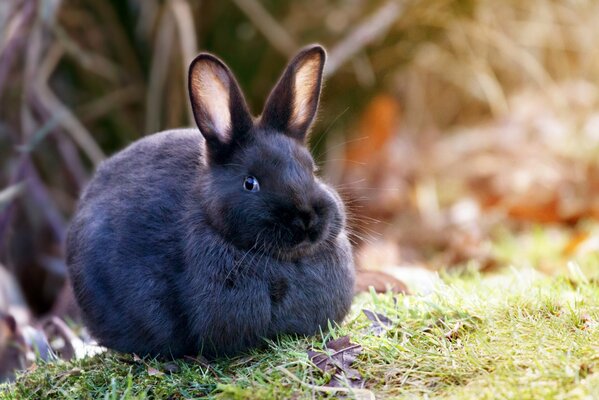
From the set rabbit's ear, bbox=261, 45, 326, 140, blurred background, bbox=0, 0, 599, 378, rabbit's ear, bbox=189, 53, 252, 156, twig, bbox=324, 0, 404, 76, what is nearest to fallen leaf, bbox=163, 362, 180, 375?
rabbit's ear, bbox=189, 53, 252, 156

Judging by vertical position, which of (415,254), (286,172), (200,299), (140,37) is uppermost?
(140,37)

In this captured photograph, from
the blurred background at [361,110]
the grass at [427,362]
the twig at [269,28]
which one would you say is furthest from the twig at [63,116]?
the grass at [427,362]

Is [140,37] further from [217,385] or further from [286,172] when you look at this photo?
[217,385]

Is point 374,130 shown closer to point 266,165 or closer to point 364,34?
point 364,34

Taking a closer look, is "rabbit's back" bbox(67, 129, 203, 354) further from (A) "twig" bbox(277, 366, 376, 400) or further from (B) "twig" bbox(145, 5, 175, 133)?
(B) "twig" bbox(145, 5, 175, 133)

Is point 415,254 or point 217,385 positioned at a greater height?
point 217,385

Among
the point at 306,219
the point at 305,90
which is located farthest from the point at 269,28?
the point at 306,219

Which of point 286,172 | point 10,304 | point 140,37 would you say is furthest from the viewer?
point 140,37

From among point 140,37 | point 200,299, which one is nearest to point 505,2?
point 140,37
